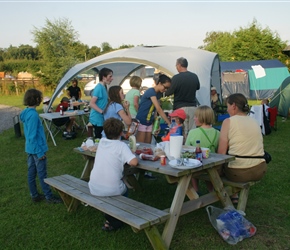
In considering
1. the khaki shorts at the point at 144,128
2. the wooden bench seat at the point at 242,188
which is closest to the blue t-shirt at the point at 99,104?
the khaki shorts at the point at 144,128

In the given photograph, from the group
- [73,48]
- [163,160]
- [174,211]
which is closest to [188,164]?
[163,160]

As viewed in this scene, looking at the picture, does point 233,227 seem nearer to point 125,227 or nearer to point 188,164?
point 188,164

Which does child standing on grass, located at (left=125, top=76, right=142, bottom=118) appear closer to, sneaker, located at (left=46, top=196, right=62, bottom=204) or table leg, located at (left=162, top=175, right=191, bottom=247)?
sneaker, located at (left=46, top=196, right=62, bottom=204)

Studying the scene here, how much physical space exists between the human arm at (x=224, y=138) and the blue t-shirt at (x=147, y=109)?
151 centimetres

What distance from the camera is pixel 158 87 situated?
15.1 ft

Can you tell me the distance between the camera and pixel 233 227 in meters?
2.96

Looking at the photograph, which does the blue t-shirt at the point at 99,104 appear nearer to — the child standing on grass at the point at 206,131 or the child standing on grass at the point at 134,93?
the child standing on grass at the point at 134,93

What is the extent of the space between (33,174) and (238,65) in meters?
14.2

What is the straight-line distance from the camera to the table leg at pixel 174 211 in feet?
9.04

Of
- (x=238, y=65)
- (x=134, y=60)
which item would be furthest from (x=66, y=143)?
(x=238, y=65)

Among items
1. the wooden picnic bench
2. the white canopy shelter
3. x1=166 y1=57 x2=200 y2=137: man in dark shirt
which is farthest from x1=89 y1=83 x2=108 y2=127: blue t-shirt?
the white canopy shelter

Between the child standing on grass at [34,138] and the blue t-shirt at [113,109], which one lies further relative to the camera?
the blue t-shirt at [113,109]

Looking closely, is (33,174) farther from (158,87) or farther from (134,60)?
(134,60)

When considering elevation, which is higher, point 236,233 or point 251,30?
point 251,30
